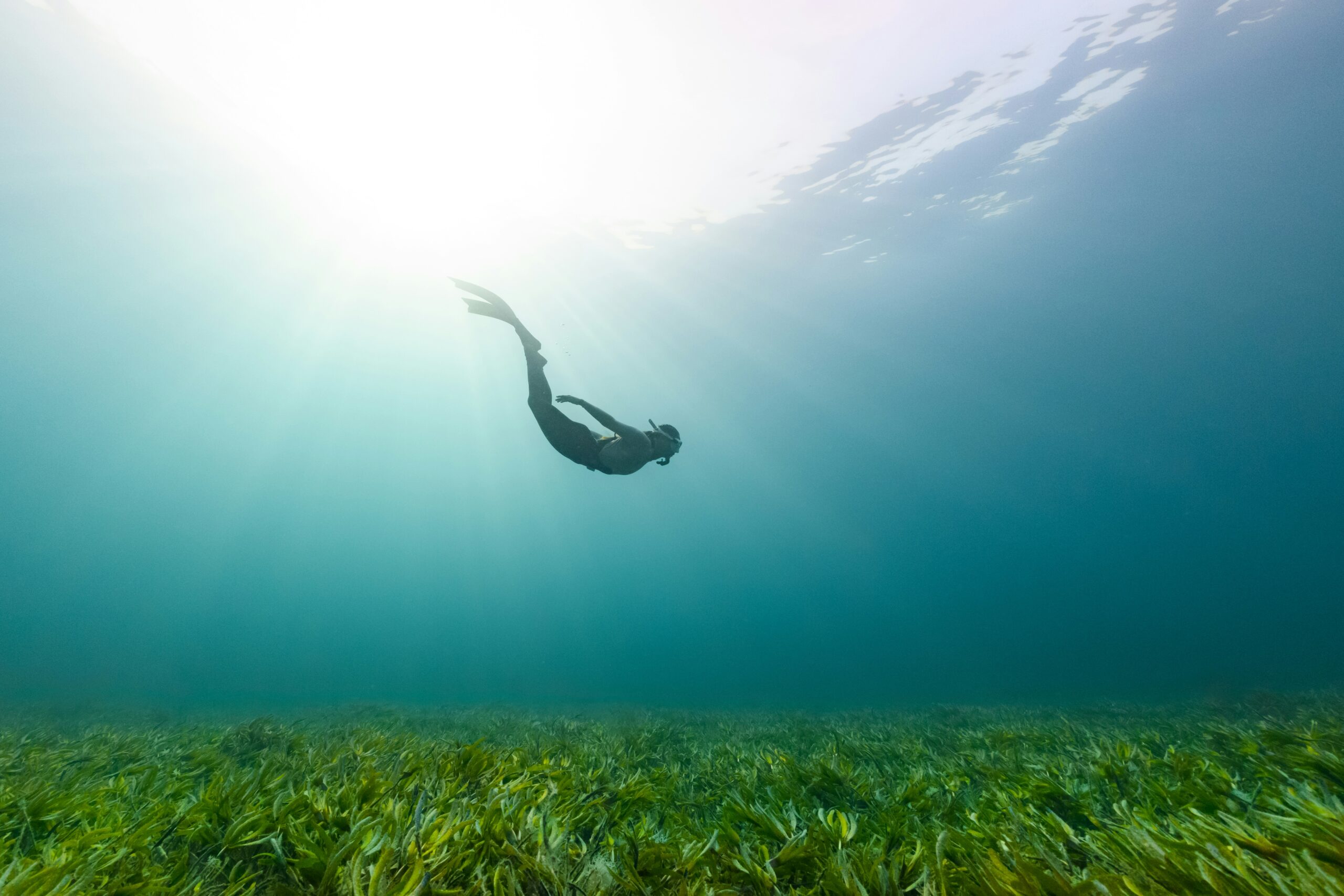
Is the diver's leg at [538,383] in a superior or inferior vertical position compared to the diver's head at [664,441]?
superior

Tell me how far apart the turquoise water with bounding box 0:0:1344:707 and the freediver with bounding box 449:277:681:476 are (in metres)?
23.1

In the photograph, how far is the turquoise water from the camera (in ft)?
86.9

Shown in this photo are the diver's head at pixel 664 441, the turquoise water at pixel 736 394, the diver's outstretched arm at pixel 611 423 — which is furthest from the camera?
the turquoise water at pixel 736 394

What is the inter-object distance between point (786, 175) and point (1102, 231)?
1172 inches

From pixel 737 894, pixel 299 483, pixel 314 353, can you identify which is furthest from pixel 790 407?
pixel 299 483

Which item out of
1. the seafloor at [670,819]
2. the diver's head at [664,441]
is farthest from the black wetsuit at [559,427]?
the seafloor at [670,819]

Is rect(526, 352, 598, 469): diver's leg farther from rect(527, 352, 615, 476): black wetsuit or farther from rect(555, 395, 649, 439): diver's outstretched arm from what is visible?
rect(555, 395, 649, 439): diver's outstretched arm

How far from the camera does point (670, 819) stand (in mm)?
3164

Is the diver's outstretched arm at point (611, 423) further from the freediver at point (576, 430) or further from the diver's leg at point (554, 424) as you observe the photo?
the diver's leg at point (554, 424)

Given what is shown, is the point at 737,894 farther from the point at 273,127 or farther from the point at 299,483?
the point at 299,483

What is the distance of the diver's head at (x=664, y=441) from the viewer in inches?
275

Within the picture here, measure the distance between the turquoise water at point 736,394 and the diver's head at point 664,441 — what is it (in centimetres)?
2276

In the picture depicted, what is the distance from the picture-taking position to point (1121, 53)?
20.1 meters

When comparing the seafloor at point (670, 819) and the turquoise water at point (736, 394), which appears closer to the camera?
the seafloor at point (670, 819)
